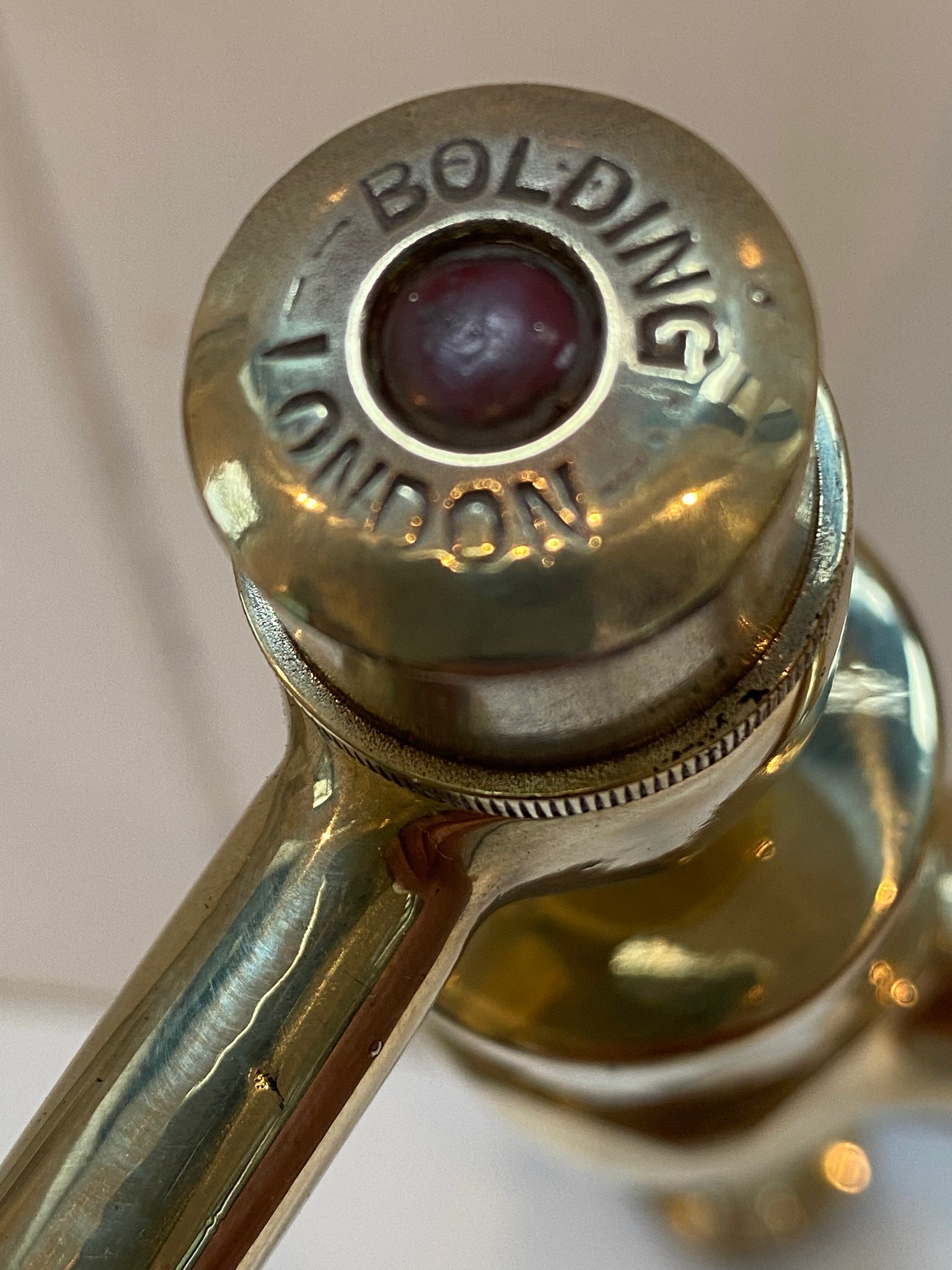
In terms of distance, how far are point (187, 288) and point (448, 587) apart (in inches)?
12.9

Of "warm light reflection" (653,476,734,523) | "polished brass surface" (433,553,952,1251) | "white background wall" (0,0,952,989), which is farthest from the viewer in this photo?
"white background wall" (0,0,952,989)

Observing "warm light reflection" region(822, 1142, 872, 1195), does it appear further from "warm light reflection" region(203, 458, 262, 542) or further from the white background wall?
"warm light reflection" region(203, 458, 262, 542)

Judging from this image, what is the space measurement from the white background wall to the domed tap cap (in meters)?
0.25

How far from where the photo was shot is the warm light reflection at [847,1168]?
45 cm

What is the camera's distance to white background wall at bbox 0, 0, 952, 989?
1.44ft

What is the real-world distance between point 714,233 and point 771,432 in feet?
0.11

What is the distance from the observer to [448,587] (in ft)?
0.63

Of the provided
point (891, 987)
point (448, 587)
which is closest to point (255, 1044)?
point (448, 587)

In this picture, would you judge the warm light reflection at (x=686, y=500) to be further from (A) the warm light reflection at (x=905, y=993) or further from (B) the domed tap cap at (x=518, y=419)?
(A) the warm light reflection at (x=905, y=993)

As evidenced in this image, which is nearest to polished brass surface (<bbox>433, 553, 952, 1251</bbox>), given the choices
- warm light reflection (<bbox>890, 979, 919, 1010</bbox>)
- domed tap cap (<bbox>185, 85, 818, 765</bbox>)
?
warm light reflection (<bbox>890, 979, 919, 1010</bbox>)

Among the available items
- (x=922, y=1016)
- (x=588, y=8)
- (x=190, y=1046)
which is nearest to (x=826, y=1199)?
(x=922, y=1016)

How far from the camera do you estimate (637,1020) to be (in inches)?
13.3

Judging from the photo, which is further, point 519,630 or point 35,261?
point 35,261

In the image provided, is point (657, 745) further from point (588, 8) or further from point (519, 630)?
point (588, 8)
